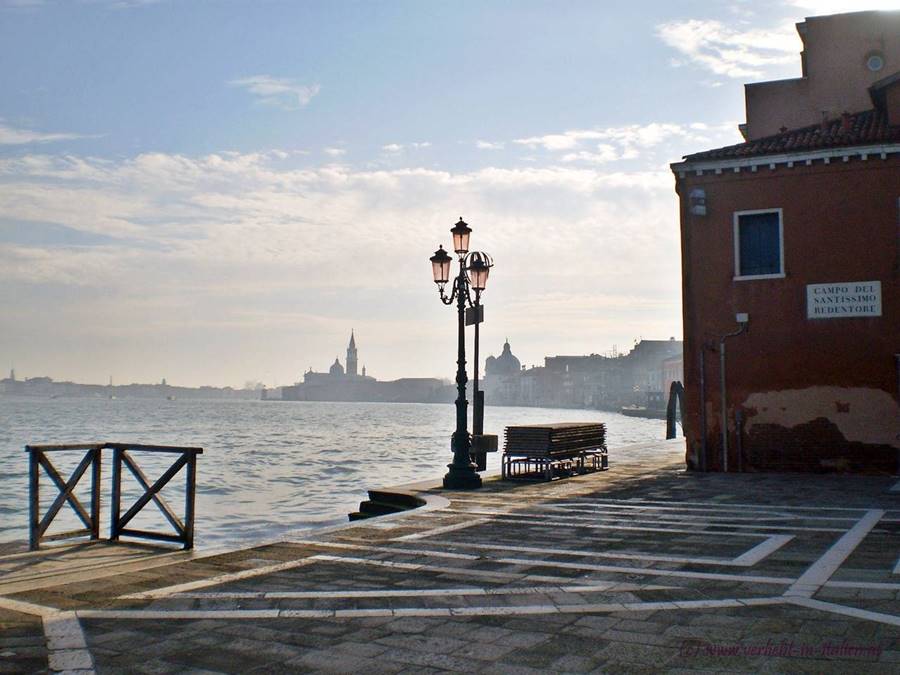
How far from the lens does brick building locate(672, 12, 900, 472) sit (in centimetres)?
1766

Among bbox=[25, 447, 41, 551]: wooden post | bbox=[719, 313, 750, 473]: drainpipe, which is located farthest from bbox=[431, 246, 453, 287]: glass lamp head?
Result: bbox=[25, 447, 41, 551]: wooden post

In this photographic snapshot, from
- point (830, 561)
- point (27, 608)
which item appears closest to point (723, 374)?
point (830, 561)

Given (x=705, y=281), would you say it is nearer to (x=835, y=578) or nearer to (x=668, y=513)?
(x=668, y=513)

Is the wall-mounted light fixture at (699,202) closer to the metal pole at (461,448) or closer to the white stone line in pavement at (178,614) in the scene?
the metal pole at (461,448)

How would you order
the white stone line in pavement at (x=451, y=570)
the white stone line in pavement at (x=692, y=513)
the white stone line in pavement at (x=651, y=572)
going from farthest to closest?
the white stone line in pavement at (x=692, y=513), the white stone line in pavement at (x=451, y=570), the white stone line in pavement at (x=651, y=572)

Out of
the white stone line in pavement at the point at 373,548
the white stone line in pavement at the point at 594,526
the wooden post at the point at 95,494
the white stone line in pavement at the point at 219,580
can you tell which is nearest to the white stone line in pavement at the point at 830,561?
the white stone line in pavement at the point at 594,526

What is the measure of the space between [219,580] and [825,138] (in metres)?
16.2

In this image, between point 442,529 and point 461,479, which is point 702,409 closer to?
point 461,479

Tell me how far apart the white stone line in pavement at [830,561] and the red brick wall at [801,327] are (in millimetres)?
6764

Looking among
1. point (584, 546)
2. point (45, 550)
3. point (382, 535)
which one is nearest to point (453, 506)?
point (382, 535)

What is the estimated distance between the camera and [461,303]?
17.4 m

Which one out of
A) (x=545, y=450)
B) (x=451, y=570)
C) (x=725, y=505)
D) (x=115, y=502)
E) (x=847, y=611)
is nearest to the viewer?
(x=847, y=611)

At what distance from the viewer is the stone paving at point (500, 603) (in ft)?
17.3

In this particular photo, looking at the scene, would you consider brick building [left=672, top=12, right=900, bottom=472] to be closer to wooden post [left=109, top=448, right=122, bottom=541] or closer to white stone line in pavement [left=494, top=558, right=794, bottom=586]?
white stone line in pavement [left=494, top=558, right=794, bottom=586]
